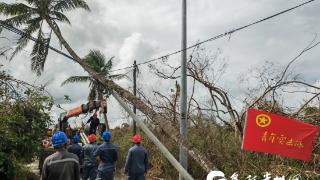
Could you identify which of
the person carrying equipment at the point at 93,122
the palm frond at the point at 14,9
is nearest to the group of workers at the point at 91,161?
the person carrying equipment at the point at 93,122

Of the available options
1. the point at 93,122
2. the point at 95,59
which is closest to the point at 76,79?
the point at 95,59

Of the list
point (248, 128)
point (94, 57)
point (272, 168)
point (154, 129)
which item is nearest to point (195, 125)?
point (154, 129)

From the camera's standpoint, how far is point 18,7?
25438 millimetres

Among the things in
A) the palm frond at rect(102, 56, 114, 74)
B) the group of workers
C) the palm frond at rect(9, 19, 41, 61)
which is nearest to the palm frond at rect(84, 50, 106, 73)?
the palm frond at rect(102, 56, 114, 74)

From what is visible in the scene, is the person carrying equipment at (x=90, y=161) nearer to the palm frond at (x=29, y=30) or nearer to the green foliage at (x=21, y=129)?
the green foliage at (x=21, y=129)

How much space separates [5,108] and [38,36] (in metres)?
13.0

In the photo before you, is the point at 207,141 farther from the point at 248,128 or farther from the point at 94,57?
the point at 94,57

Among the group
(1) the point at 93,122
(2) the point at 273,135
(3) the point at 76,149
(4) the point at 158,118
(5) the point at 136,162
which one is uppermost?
(1) the point at 93,122

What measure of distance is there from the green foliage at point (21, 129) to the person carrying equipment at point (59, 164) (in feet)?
16.9

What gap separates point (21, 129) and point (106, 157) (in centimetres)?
251

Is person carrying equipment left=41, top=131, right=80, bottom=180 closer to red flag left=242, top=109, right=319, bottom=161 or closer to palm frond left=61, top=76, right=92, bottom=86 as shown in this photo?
red flag left=242, top=109, right=319, bottom=161

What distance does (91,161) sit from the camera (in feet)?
50.5

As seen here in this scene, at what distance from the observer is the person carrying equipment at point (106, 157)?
43.7 feet

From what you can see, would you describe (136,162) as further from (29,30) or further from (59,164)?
(29,30)
